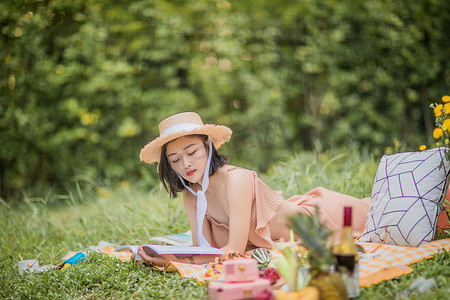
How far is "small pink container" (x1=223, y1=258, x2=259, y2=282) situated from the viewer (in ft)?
7.04

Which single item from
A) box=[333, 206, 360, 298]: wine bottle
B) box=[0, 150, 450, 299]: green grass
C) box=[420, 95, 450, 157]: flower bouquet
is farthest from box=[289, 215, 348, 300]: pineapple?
box=[420, 95, 450, 157]: flower bouquet

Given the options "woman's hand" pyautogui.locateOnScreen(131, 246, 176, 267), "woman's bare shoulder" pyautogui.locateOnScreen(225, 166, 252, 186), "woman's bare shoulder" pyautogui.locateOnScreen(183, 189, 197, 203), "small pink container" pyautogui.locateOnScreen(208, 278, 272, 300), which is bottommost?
"woman's hand" pyautogui.locateOnScreen(131, 246, 176, 267)

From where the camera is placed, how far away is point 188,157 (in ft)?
10.4

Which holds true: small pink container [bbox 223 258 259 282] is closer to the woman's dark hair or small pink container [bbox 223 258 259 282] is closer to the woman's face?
the woman's face

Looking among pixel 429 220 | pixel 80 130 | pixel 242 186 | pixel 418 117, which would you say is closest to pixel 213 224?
pixel 242 186

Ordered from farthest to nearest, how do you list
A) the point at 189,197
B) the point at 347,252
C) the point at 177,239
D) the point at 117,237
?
1. the point at 117,237
2. the point at 177,239
3. the point at 189,197
4. the point at 347,252

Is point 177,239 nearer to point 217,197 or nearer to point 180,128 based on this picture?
point 217,197

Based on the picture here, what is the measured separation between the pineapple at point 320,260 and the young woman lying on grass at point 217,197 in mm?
1140

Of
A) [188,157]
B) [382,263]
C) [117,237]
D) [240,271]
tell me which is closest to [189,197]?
[188,157]

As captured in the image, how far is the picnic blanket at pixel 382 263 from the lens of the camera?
8.00ft

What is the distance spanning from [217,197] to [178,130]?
62 cm

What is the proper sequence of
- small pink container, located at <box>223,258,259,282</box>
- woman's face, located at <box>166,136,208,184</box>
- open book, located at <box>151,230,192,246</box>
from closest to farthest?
small pink container, located at <box>223,258,259,282</box>, woman's face, located at <box>166,136,208,184</box>, open book, located at <box>151,230,192,246</box>

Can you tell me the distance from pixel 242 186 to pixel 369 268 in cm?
99

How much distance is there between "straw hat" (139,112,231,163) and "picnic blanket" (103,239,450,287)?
2.82ft
